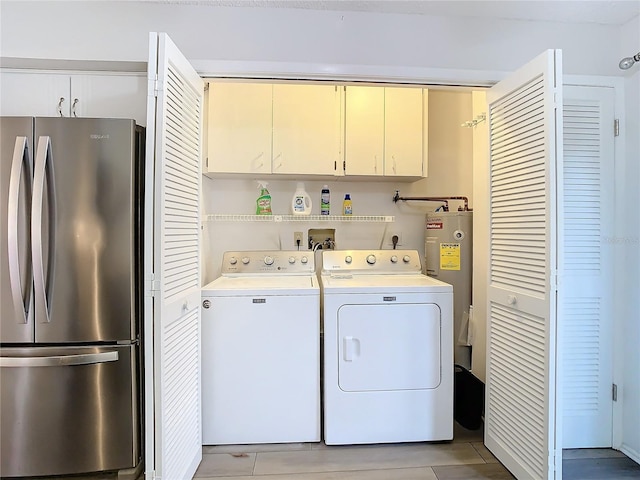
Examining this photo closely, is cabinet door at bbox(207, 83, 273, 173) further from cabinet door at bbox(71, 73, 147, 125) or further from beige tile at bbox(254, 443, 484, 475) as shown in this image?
beige tile at bbox(254, 443, 484, 475)

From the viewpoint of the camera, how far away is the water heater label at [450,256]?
2.55 meters

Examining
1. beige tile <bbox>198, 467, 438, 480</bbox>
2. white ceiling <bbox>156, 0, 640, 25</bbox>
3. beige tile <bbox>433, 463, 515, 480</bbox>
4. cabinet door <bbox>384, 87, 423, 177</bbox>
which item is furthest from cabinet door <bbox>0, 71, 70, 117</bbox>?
beige tile <bbox>433, 463, 515, 480</bbox>

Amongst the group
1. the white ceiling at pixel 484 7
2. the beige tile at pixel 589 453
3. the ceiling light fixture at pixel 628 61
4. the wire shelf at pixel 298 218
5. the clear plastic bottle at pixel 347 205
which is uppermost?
the white ceiling at pixel 484 7

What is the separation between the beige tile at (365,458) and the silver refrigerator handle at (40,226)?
1.30m

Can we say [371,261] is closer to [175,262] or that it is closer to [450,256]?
[450,256]


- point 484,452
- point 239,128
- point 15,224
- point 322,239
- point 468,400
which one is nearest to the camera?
point 15,224

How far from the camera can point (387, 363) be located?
1987 mm

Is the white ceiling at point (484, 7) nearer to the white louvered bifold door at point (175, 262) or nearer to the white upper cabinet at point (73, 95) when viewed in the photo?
the white upper cabinet at point (73, 95)

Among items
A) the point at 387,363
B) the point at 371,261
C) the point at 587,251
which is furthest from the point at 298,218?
the point at 587,251

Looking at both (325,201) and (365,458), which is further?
(325,201)

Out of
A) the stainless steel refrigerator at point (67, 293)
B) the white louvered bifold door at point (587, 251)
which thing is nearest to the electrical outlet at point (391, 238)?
the white louvered bifold door at point (587, 251)

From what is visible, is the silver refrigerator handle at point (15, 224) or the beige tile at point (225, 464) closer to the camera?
the silver refrigerator handle at point (15, 224)

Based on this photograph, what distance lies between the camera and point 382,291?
1995 mm

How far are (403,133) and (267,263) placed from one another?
134 cm
